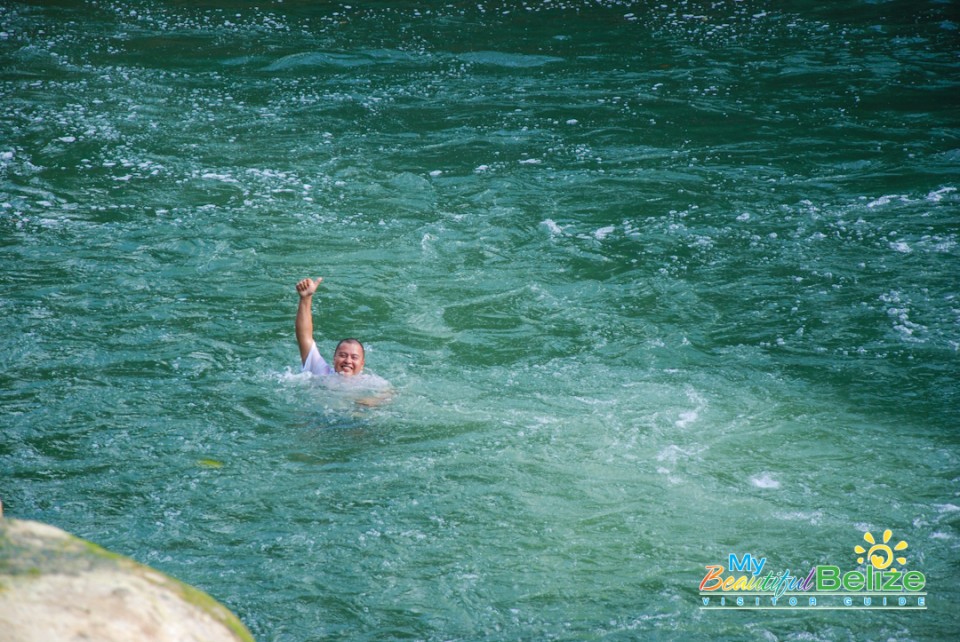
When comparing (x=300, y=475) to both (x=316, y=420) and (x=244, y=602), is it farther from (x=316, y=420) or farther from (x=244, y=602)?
(x=244, y=602)

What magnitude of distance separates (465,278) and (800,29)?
1014cm

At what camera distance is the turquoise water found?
234 inches

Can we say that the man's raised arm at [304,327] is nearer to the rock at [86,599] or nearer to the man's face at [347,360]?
the man's face at [347,360]

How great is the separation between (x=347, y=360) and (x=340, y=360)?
54 mm

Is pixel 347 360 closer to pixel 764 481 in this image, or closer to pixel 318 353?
pixel 318 353

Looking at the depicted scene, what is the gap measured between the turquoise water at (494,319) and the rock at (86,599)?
6.87 ft

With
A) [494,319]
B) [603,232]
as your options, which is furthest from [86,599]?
[603,232]

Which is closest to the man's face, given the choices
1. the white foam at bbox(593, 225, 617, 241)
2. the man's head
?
the man's head

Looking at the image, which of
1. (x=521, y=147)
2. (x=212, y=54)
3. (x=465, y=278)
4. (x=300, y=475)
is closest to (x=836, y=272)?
(x=465, y=278)

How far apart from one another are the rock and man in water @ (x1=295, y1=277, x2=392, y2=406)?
4.51 metres

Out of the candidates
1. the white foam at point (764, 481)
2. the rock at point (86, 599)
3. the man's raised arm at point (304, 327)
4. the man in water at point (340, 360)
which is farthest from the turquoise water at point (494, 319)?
the rock at point (86, 599)

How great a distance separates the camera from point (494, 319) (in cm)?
916

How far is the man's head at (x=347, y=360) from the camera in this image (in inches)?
313

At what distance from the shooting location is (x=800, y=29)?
17203mm
